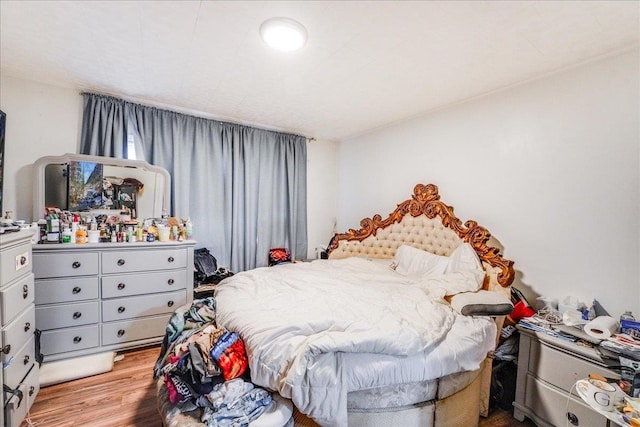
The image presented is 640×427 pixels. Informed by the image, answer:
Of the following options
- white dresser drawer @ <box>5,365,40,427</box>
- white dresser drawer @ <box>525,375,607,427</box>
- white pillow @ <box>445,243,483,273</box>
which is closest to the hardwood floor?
white dresser drawer @ <box>5,365,40,427</box>

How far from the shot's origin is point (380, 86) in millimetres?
2564

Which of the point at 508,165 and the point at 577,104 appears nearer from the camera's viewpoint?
the point at 577,104

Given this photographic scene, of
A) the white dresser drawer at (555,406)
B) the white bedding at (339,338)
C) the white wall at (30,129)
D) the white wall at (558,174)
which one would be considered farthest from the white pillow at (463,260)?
the white wall at (30,129)

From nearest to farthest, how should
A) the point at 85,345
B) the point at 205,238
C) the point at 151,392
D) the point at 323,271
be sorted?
the point at 151,392, the point at 85,345, the point at 323,271, the point at 205,238

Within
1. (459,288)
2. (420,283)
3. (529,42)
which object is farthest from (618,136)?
(420,283)

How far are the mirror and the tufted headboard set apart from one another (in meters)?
2.29

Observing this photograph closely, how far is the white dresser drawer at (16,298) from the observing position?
1541mm

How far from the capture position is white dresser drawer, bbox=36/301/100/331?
229 centimetres

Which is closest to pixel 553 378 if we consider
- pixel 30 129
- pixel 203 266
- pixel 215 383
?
pixel 215 383

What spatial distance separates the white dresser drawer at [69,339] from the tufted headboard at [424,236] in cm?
262

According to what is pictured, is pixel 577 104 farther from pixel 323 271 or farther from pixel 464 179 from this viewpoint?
pixel 323 271

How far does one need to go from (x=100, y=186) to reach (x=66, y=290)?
105 cm

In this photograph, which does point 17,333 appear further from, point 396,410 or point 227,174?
point 227,174

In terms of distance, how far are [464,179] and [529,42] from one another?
1324mm
